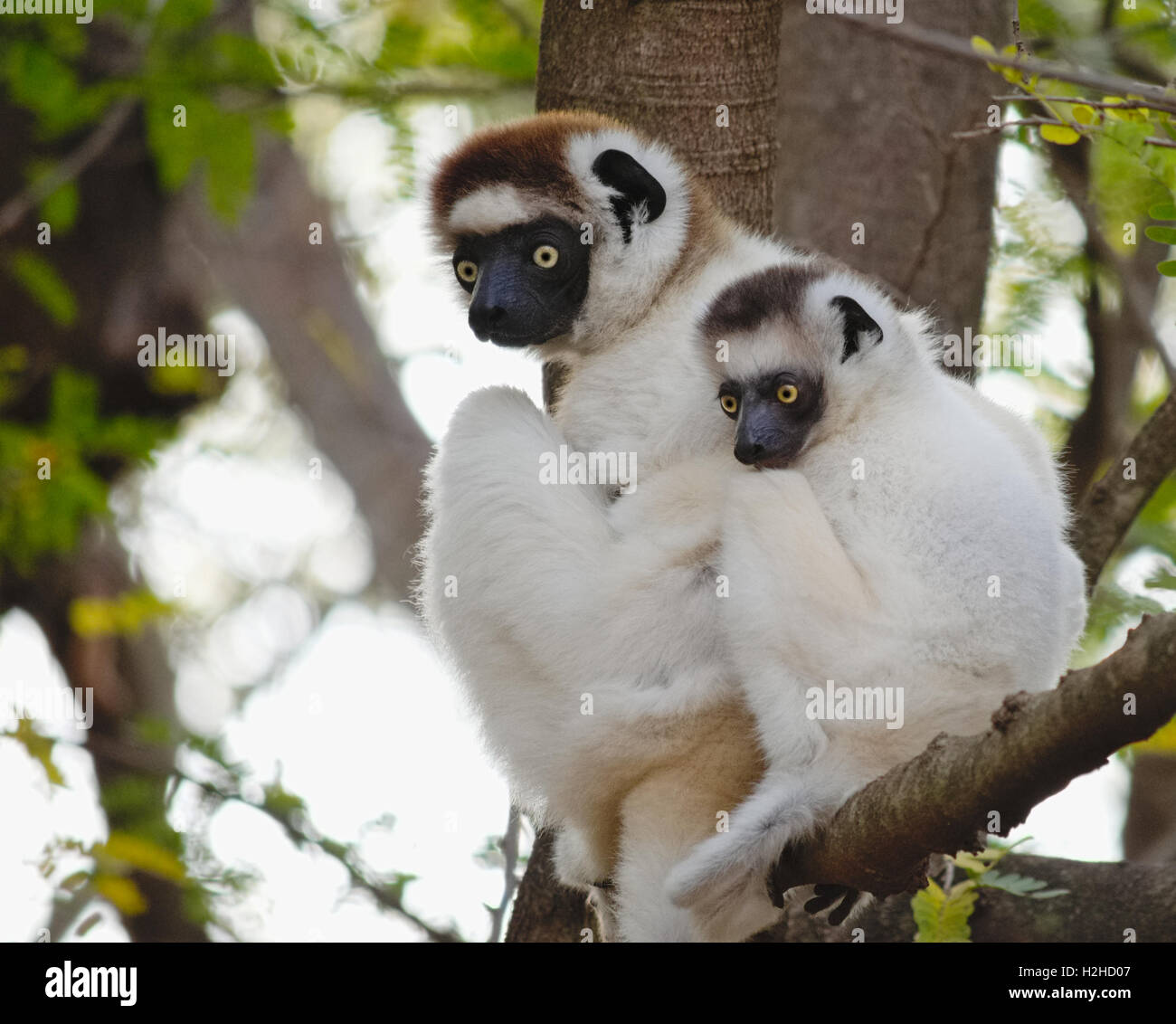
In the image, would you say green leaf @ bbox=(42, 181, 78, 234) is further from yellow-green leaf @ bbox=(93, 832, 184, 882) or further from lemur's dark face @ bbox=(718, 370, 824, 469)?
lemur's dark face @ bbox=(718, 370, 824, 469)

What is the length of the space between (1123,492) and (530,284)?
7.59 feet

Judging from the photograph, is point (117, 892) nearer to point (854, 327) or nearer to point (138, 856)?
point (138, 856)

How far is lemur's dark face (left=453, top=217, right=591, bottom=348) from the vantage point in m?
4.20

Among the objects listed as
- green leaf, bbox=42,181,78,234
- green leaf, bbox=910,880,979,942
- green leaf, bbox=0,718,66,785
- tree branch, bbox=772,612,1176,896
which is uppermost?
green leaf, bbox=42,181,78,234

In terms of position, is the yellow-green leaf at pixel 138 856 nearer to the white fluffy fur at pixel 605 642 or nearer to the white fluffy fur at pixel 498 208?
the white fluffy fur at pixel 605 642

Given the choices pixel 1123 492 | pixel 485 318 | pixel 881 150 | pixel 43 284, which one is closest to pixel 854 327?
pixel 485 318

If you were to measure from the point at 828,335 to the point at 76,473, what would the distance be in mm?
4557

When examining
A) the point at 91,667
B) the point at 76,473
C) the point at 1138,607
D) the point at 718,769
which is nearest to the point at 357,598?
the point at 91,667

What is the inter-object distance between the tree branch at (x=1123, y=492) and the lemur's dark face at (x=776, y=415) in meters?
1.74

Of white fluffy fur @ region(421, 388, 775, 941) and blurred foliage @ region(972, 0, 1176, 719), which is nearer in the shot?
white fluffy fur @ region(421, 388, 775, 941)

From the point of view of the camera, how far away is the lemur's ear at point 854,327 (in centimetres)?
358

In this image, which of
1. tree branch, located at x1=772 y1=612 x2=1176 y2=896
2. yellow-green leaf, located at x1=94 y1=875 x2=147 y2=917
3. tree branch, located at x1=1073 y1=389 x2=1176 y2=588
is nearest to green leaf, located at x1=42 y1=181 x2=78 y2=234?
yellow-green leaf, located at x1=94 y1=875 x2=147 y2=917

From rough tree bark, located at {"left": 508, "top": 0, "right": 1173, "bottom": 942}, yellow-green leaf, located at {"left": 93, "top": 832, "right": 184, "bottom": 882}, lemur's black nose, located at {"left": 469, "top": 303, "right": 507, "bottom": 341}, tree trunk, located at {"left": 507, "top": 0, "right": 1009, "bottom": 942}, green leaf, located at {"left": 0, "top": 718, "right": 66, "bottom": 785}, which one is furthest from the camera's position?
yellow-green leaf, located at {"left": 93, "top": 832, "right": 184, "bottom": 882}

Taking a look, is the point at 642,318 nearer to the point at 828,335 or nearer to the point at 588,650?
the point at 828,335
